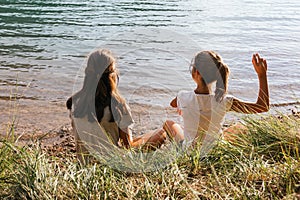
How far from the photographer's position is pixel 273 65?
10211mm

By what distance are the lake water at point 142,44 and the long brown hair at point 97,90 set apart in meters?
0.70

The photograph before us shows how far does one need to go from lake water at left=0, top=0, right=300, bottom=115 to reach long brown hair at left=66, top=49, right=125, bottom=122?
0.70m

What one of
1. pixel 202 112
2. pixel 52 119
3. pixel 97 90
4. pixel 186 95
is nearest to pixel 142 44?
pixel 52 119

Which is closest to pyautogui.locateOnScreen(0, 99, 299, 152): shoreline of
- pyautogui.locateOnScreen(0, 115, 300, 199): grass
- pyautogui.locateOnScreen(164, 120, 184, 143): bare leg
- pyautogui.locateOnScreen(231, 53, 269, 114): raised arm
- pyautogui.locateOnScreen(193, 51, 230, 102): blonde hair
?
pyautogui.locateOnScreen(164, 120, 184, 143): bare leg

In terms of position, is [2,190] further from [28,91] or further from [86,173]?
[28,91]

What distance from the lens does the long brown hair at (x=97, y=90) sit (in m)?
3.69

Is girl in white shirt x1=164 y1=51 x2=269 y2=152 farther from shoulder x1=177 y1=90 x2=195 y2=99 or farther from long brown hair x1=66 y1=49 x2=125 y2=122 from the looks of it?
long brown hair x1=66 y1=49 x2=125 y2=122

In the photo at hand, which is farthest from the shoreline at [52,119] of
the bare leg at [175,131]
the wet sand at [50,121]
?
the bare leg at [175,131]

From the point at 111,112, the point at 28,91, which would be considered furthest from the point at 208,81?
the point at 28,91

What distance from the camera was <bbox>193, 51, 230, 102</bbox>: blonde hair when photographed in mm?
3899

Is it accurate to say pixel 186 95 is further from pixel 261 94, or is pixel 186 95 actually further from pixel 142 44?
pixel 142 44

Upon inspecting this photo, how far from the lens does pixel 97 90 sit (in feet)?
12.1

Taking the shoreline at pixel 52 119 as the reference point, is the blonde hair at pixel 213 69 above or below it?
above

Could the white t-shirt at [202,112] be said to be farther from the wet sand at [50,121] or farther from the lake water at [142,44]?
the wet sand at [50,121]
